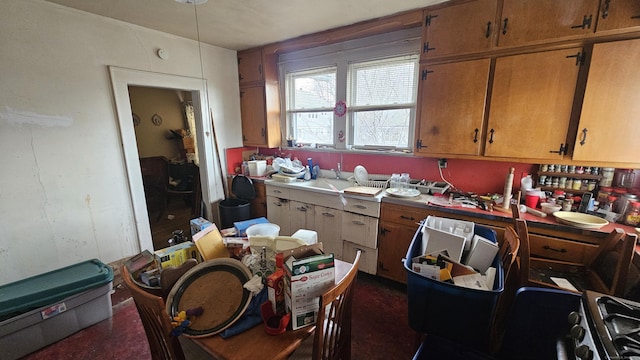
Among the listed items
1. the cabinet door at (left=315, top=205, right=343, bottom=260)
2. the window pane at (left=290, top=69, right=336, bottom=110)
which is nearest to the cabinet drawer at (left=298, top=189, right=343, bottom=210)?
the cabinet door at (left=315, top=205, right=343, bottom=260)

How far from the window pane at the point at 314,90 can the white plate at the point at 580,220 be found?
2.33 meters

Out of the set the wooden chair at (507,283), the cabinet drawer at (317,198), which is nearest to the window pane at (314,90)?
the cabinet drawer at (317,198)

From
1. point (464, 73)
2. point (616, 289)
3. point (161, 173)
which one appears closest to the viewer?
point (616, 289)

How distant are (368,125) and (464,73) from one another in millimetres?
1088

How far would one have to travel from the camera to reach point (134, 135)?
2607mm

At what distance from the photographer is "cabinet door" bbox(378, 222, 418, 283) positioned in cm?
227

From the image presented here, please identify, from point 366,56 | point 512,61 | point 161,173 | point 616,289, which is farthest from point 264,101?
point 616,289

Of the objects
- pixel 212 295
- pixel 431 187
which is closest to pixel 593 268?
pixel 431 187

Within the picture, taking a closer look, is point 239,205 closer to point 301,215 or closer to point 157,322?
point 301,215

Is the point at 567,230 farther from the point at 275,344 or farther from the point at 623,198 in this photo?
the point at 275,344

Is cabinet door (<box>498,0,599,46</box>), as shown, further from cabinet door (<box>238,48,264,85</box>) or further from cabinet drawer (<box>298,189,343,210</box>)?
cabinet door (<box>238,48,264,85</box>)

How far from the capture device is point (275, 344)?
953 mm

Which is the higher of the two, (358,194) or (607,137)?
(607,137)

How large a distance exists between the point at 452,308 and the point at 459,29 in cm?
207
